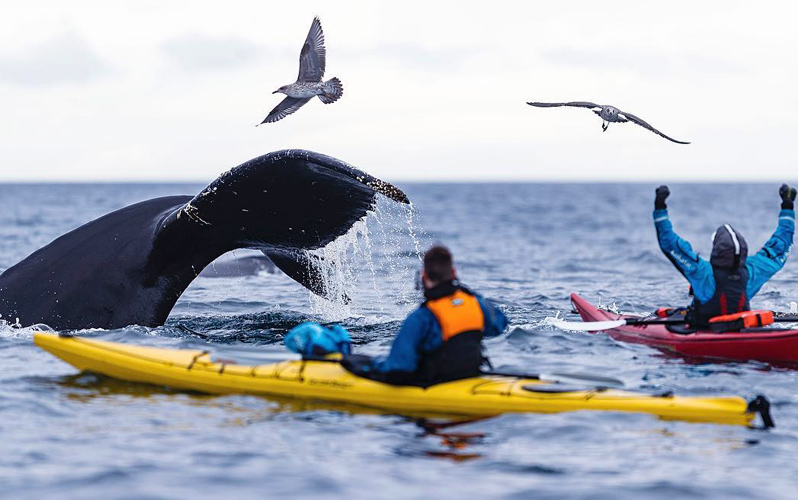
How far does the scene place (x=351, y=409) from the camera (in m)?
7.05

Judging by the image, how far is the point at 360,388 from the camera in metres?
7.05

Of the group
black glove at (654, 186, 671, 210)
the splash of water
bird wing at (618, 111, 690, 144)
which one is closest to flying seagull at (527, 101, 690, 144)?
bird wing at (618, 111, 690, 144)

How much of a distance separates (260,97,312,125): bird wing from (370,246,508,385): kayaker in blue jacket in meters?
2.97

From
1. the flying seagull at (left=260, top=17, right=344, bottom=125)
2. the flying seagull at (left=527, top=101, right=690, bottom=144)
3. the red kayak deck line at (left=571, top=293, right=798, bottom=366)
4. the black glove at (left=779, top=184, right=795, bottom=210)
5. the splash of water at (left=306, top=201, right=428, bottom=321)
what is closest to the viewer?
the splash of water at (left=306, top=201, right=428, bottom=321)

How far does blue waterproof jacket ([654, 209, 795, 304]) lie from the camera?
9.45 m

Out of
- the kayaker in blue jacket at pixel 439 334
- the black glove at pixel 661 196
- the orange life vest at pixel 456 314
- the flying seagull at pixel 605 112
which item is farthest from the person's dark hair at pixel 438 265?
the flying seagull at pixel 605 112

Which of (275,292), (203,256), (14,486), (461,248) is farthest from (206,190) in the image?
(461,248)

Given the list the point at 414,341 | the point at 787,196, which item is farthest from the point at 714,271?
the point at 414,341

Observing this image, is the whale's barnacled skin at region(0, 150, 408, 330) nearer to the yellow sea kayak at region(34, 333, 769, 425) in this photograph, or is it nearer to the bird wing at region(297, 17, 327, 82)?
the yellow sea kayak at region(34, 333, 769, 425)

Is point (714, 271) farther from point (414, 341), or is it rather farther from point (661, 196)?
point (414, 341)

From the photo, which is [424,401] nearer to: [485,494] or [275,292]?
[485,494]

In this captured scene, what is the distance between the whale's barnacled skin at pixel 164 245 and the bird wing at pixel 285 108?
153 centimetres

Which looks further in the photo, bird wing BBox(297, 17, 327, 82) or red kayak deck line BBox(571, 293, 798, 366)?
bird wing BBox(297, 17, 327, 82)

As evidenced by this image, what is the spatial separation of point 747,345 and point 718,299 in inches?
24.1
